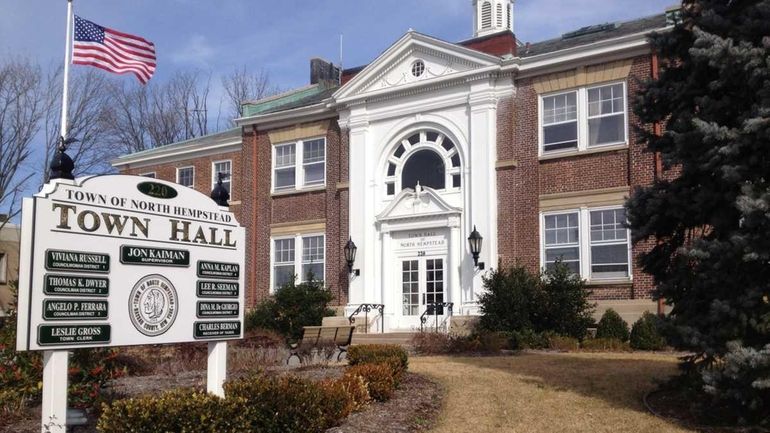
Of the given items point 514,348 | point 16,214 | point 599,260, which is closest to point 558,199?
point 599,260

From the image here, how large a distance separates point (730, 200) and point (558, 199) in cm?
1279

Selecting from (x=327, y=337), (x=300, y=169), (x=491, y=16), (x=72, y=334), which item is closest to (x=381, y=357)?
(x=72, y=334)

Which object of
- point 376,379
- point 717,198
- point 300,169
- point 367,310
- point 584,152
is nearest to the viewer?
point 717,198

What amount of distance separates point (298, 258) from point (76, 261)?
63.6 ft

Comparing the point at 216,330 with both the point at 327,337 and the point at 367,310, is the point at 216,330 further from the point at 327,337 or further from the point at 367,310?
the point at 367,310

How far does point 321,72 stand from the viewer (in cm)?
3322

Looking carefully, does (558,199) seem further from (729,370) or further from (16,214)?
(16,214)

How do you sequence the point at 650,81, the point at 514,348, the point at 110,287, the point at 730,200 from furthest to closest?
1. the point at 514,348
2. the point at 650,81
3. the point at 730,200
4. the point at 110,287

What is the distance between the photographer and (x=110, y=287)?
24.4 ft

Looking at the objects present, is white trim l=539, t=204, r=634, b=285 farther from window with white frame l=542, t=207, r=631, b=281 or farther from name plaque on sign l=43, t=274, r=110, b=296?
name plaque on sign l=43, t=274, r=110, b=296

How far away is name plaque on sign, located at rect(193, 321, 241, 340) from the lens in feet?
27.3

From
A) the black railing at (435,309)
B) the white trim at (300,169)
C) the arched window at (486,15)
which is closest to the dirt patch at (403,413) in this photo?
the black railing at (435,309)

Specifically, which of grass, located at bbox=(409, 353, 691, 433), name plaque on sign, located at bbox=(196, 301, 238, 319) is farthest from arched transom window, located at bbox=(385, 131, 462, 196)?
name plaque on sign, located at bbox=(196, 301, 238, 319)

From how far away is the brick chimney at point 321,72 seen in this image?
3289cm
